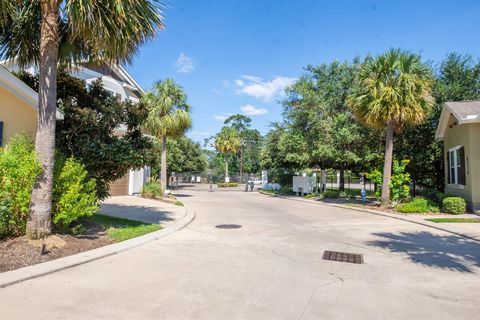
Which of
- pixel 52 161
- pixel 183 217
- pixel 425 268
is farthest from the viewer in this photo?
pixel 183 217

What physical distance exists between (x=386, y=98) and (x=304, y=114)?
8796 mm

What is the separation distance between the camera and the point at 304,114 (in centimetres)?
2609

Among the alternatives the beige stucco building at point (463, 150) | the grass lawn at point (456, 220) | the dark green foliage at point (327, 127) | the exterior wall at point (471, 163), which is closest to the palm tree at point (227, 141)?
the dark green foliage at point (327, 127)

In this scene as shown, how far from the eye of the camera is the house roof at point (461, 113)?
15375 millimetres

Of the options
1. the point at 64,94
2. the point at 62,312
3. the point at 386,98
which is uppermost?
the point at 386,98

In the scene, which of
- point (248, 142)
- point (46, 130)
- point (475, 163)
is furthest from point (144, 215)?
point (248, 142)

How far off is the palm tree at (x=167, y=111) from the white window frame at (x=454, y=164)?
1473cm

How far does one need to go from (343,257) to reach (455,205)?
10.3 metres

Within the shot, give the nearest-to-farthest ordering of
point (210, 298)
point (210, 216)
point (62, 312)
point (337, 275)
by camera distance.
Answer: point (62, 312), point (210, 298), point (337, 275), point (210, 216)

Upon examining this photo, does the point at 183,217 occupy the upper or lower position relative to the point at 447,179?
lower

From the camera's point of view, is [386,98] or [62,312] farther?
[386,98]

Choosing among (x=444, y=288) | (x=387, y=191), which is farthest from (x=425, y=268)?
(x=387, y=191)

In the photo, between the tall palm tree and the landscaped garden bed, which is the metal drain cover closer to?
the landscaped garden bed

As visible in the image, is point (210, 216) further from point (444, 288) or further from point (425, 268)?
point (444, 288)
